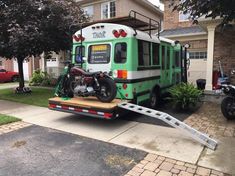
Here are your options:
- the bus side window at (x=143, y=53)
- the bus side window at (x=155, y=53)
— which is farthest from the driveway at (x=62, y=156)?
the bus side window at (x=155, y=53)

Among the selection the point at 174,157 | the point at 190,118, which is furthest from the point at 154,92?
the point at 174,157

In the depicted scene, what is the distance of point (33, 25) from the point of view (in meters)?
9.61

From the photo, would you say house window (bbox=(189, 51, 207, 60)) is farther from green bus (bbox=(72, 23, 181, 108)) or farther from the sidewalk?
the sidewalk

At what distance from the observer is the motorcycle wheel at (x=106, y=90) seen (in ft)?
20.3

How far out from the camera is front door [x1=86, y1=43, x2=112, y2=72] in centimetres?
672

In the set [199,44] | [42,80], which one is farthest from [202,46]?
[42,80]

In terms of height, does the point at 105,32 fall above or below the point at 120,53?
above

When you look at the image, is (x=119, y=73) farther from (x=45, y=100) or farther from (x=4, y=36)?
(x=4, y=36)

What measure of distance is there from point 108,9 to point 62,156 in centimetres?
1444

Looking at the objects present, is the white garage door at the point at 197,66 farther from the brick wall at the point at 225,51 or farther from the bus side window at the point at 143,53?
the bus side window at the point at 143,53

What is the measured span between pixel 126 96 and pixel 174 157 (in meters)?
2.59

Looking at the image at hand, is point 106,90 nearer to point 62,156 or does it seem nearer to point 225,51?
point 62,156

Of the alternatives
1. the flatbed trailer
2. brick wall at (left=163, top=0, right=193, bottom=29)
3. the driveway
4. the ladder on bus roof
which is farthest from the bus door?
brick wall at (left=163, top=0, right=193, bottom=29)

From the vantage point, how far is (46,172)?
373 cm
